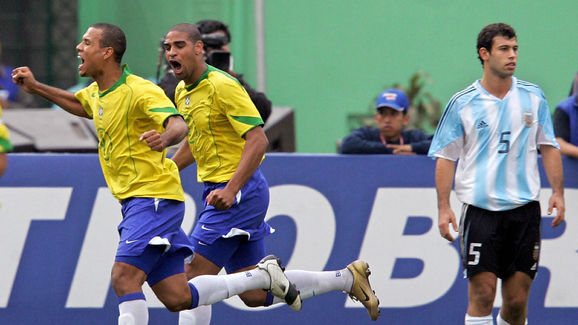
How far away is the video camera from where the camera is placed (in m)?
8.12

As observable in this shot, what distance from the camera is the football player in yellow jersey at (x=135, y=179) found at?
20.7ft

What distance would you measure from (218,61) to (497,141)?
222 centimetres

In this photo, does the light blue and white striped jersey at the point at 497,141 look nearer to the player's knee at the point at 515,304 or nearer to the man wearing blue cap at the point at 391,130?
the player's knee at the point at 515,304

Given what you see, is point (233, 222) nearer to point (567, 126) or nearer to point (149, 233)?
point (149, 233)

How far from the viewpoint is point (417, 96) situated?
15445mm

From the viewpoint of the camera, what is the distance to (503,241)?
696 centimetres

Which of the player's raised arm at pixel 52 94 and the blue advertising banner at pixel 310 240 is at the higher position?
the player's raised arm at pixel 52 94

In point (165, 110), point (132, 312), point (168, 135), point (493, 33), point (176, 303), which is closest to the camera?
point (168, 135)

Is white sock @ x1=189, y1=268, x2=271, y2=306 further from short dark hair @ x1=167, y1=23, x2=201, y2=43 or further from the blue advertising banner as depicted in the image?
the blue advertising banner

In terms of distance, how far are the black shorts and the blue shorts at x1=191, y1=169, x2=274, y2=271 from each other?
1.28 m

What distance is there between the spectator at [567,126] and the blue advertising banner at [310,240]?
123 millimetres

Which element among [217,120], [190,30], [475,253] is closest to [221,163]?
[217,120]

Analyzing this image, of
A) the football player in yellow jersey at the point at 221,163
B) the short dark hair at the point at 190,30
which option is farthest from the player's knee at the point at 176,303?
the short dark hair at the point at 190,30

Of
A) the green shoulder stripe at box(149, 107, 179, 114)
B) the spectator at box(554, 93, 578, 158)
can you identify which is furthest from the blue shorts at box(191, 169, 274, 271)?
the spectator at box(554, 93, 578, 158)
